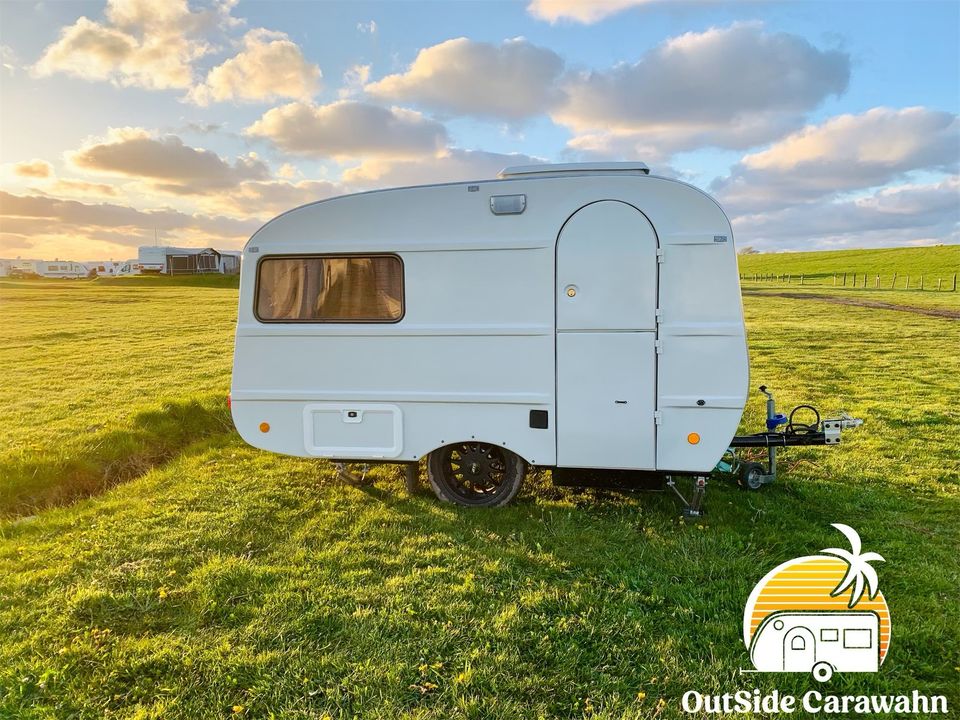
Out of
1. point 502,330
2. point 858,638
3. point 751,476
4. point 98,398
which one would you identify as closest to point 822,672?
point 858,638

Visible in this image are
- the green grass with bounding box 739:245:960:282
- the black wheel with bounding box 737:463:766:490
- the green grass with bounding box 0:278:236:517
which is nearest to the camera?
the black wheel with bounding box 737:463:766:490

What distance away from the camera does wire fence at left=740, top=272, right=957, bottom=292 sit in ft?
131

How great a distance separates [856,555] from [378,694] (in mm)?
4192

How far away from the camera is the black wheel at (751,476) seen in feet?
21.2

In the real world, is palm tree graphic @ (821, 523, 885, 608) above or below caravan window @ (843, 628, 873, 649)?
above

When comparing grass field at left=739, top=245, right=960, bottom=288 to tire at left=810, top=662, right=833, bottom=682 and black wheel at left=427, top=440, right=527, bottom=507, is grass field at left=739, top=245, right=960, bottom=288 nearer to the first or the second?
black wheel at left=427, top=440, right=527, bottom=507

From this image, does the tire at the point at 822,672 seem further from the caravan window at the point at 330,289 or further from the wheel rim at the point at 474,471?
the caravan window at the point at 330,289

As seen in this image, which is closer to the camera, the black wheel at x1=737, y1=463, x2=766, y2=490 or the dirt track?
the black wheel at x1=737, y1=463, x2=766, y2=490

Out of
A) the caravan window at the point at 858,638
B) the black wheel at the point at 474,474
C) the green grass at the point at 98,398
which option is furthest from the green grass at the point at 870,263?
the green grass at the point at 98,398

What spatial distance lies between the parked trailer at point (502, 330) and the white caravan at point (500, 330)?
14 mm

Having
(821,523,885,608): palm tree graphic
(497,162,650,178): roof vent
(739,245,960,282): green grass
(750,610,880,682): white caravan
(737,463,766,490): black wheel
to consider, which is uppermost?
(739,245,960,282): green grass

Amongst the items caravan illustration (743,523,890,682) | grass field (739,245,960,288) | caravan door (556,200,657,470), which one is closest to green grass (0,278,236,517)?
caravan door (556,200,657,470)

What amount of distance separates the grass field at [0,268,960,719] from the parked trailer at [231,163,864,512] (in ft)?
2.36

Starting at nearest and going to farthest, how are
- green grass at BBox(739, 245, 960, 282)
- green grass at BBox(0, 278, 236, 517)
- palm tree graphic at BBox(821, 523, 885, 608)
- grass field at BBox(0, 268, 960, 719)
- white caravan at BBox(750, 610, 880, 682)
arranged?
grass field at BBox(0, 268, 960, 719), white caravan at BBox(750, 610, 880, 682), palm tree graphic at BBox(821, 523, 885, 608), green grass at BBox(0, 278, 236, 517), green grass at BBox(739, 245, 960, 282)
